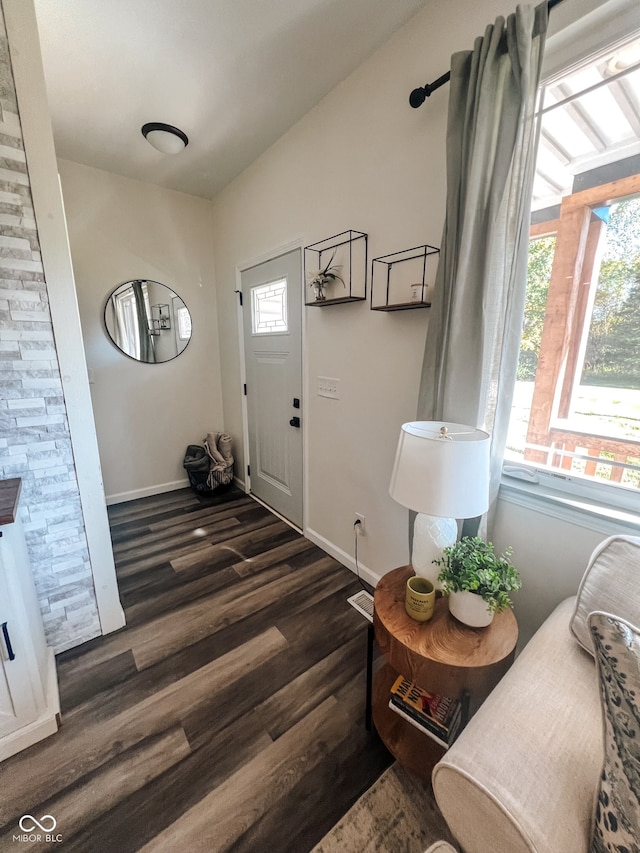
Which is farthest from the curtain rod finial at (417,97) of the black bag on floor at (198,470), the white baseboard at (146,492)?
the white baseboard at (146,492)

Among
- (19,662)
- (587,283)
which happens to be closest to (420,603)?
(587,283)

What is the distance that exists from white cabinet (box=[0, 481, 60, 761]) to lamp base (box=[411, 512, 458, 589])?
1326 mm

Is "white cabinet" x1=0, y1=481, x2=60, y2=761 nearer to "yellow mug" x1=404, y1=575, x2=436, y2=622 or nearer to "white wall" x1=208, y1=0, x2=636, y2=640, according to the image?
"yellow mug" x1=404, y1=575, x2=436, y2=622

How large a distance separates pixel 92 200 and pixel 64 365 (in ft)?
6.97

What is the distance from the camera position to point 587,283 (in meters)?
1.15

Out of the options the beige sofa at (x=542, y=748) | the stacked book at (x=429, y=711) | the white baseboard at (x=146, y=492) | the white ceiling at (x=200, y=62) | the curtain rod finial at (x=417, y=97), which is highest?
the white ceiling at (x=200, y=62)

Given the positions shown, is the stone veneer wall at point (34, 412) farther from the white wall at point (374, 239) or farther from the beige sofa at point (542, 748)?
the beige sofa at point (542, 748)

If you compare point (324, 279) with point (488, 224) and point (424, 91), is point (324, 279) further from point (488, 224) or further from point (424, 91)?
point (488, 224)

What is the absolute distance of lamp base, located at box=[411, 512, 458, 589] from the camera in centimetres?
111

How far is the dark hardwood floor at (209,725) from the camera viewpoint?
100cm

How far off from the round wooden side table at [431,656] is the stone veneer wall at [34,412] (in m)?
1.40

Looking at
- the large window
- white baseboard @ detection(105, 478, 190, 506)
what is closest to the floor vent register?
the large window

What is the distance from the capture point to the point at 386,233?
1.65m

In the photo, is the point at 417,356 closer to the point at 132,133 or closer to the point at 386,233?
the point at 386,233
